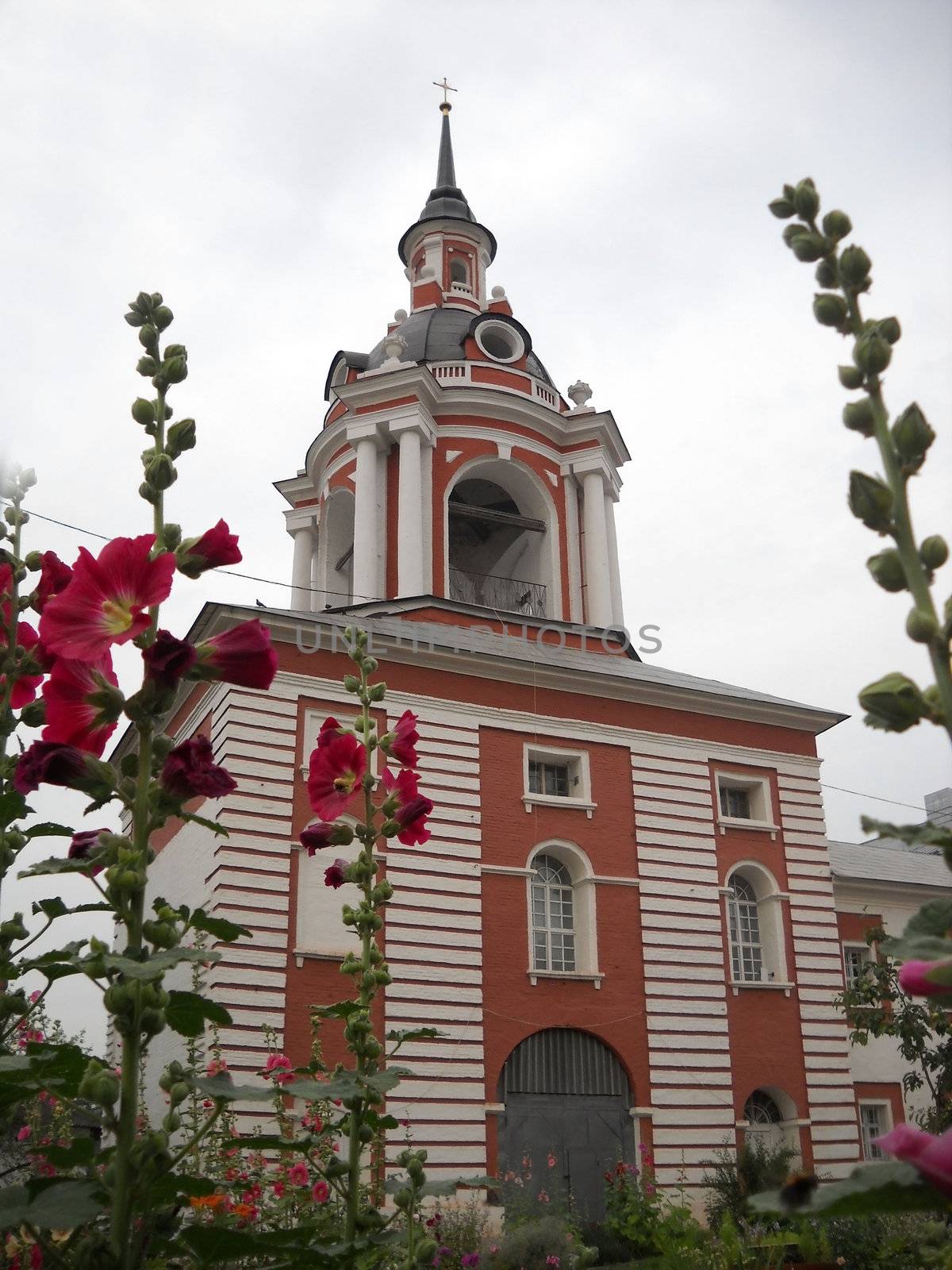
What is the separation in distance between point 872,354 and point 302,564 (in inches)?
1043

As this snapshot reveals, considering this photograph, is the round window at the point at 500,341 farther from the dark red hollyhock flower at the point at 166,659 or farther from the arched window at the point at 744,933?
the dark red hollyhock flower at the point at 166,659

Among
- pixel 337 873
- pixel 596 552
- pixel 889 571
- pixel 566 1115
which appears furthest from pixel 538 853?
pixel 889 571

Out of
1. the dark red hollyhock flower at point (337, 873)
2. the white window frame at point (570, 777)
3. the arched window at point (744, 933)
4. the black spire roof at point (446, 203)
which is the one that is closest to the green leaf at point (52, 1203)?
the dark red hollyhock flower at point (337, 873)

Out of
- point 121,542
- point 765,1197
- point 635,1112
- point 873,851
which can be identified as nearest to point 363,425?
point 635,1112

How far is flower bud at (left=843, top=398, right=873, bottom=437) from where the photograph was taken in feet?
7.98

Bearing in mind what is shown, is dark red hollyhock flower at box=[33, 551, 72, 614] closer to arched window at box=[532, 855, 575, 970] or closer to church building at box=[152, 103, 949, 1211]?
church building at box=[152, 103, 949, 1211]

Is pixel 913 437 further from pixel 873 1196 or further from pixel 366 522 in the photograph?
pixel 366 522

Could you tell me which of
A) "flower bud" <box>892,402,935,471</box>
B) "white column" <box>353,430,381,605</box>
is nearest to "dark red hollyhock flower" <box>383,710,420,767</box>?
"flower bud" <box>892,402,935,471</box>

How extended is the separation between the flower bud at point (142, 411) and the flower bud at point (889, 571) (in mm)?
2073

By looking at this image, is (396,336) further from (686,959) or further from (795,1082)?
(795,1082)

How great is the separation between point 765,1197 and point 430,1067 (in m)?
17.3

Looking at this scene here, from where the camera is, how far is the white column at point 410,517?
23.8 m

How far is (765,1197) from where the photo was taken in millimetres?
1677

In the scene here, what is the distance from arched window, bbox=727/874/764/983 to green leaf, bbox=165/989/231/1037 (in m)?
20.0
